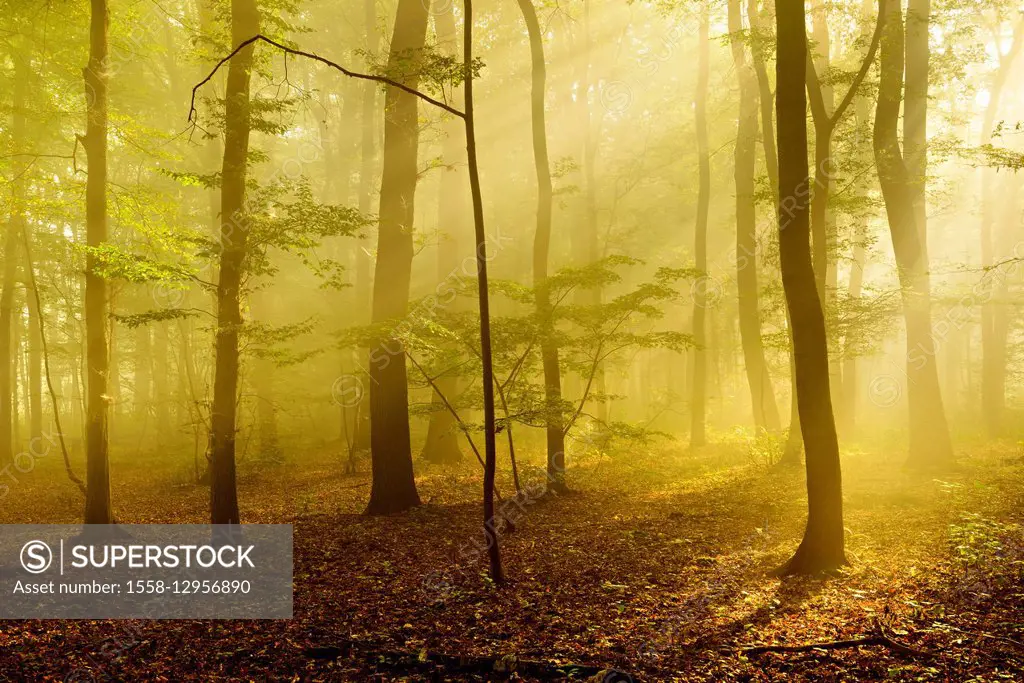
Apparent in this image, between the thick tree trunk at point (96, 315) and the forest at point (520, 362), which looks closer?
the forest at point (520, 362)

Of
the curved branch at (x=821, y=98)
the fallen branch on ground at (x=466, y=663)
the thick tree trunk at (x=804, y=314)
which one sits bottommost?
the fallen branch on ground at (x=466, y=663)

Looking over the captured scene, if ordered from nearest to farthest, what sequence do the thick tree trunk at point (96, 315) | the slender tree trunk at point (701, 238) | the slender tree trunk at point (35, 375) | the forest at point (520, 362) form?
the forest at point (520, 362) → the thick tree trunk at point (96, 315) → the slender tree trunk at point (701, 238) → the slender tree trunk at point (35, 375)

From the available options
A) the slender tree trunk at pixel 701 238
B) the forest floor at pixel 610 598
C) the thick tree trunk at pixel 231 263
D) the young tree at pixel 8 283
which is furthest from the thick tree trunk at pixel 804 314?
the young tree at pixel 8 283

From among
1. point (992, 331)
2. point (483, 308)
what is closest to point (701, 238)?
point (992, 331)

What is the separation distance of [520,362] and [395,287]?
269cm

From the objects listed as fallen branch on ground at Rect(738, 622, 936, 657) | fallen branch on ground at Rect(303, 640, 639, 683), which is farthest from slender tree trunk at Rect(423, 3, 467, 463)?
fallen branch on ground at Rect(738, 622, 936, 657)

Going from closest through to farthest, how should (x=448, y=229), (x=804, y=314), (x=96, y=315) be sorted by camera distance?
1. (x=804, y=314)
2. (x=96, y=315)
3. (x=448, y=229)

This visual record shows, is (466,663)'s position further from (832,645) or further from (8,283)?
(8,283)

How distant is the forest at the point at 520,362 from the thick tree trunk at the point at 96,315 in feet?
0.14

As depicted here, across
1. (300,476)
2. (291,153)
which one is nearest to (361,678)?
(300,476)

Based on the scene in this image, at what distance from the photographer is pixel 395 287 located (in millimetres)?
11398

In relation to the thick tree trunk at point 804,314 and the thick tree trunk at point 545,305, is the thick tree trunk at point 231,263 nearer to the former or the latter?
the thick tree trunk at point 545,305

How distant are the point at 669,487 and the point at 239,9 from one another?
12.3 meters

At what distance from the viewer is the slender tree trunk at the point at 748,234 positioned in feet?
56.6
